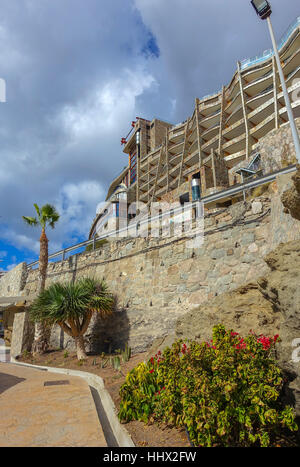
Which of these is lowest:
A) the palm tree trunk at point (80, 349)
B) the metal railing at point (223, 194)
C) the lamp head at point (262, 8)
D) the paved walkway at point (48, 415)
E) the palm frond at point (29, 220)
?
the paved walkway at point (48, 415)

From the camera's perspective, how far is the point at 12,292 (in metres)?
21.9

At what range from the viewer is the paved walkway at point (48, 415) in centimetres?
434

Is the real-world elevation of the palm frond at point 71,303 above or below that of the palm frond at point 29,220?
below

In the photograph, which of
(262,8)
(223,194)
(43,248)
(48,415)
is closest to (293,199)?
(223,194)

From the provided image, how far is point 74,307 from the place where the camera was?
36.6 feet

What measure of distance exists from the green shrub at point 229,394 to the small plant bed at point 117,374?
0.23 meters

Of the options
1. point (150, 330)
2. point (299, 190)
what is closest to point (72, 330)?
point (150, 330)

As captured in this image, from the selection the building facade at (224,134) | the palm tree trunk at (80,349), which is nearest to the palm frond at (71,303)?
the palm tree trunk at (80,349)

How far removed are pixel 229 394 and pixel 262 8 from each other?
41.7 feet

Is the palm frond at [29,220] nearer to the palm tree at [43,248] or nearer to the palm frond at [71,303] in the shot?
the palm tree at [43,248]

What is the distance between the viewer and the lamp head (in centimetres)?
1030

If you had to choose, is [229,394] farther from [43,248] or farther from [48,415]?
[43,248]

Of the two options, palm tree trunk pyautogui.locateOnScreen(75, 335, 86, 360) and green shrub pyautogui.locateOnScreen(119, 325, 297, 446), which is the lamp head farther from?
palm tree trunk pyautogui.locateOnScreen(75, 335, 86, 360)
